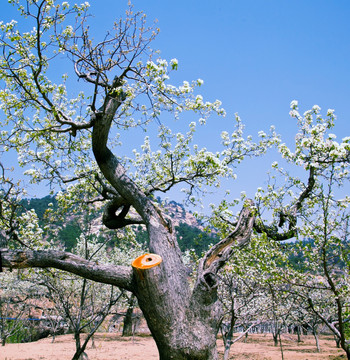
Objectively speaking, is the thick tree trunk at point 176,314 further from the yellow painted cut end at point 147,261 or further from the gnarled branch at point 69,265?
the gnarled branch at point 69,265

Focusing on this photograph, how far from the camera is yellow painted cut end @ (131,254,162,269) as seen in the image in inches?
184

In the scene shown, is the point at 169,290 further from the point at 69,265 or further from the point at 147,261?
the point at 69,265

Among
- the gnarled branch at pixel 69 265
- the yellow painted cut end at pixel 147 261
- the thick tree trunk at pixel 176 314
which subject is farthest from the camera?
the gnarled branch at pixel 69 265

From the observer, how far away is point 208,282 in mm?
4898

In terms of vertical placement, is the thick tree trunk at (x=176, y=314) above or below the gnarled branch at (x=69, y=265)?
below

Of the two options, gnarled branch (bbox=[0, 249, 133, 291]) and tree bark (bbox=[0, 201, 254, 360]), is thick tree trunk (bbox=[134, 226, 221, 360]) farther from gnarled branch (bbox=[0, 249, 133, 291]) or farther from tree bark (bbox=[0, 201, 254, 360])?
gnarled branch (bbox=[0, 249, 133, 291])

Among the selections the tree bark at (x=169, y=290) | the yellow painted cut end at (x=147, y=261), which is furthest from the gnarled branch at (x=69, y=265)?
the yellow painted cut end at (x=147, y=261)

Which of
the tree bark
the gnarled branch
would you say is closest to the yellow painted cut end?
the tree bark

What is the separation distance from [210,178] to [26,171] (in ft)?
17.9

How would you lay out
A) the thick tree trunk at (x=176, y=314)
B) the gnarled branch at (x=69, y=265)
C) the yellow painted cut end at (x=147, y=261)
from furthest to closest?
the gnarled branch at (x=69, y=265) → the yellow painted cut end at (x=147, y=261) → the thick tree trunk at (x=176, y=314)

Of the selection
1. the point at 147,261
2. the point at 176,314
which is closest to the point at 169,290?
the point at 176,314

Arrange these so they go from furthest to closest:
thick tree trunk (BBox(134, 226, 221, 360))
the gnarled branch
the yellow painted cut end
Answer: the gnarled branch < the yellow painted cut end < thick tree trunk (BBox(134, 226, 221, 360))

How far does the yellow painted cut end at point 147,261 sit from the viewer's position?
4.67m

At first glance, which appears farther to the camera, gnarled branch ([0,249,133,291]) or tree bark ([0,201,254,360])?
gnarled branch ([0,249,133,291])
